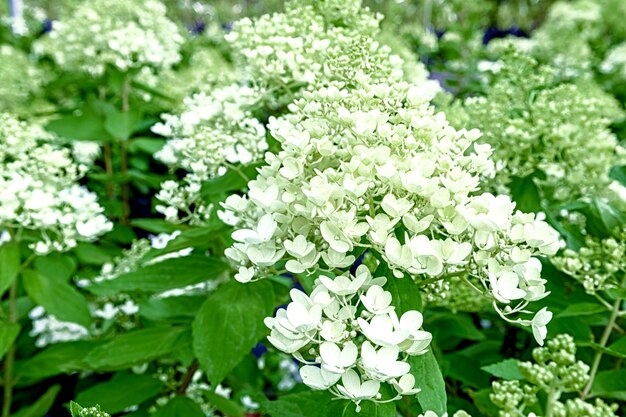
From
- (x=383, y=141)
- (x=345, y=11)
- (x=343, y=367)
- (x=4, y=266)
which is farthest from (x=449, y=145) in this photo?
(x=4, y=266)

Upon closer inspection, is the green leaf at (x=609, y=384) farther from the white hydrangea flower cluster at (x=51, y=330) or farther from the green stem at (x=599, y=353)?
the white hydrangea flower cluster at (x=51, y=330)

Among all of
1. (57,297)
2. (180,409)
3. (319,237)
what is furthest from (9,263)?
(319,237)

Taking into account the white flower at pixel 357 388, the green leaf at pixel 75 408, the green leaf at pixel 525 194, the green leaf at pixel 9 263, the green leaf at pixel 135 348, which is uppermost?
the green leaf at pixel 525 194

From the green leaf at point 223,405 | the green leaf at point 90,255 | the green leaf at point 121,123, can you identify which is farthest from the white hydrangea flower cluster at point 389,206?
the green leaf at point 121,123

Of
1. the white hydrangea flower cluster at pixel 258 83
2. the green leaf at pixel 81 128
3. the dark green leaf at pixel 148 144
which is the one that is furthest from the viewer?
the dark green leaf at pixel 148 144

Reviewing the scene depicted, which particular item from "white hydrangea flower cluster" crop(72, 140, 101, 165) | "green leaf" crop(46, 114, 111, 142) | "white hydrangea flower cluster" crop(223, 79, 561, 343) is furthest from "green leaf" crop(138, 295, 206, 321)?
"white hydrangea flower cluster" crop(72, 140, 101, 165)

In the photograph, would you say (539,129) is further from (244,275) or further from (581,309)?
(244,275)

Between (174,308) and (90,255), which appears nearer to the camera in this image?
(174,308)

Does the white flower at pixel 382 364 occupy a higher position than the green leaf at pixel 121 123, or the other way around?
the white flower at pixel 382 364
